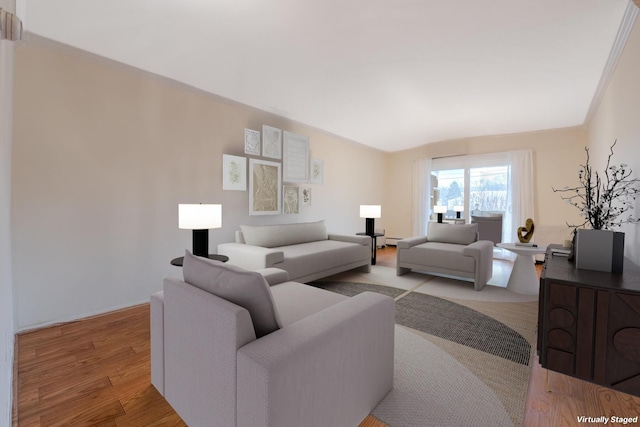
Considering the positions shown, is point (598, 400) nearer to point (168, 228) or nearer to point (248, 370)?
point (248, 370)

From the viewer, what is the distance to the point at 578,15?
223 cm

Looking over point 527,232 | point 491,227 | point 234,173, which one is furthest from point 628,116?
point 234,173

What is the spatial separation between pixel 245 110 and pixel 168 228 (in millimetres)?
1860

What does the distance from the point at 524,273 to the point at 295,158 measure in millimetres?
3474

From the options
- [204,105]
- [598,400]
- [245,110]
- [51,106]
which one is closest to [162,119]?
[204,105]

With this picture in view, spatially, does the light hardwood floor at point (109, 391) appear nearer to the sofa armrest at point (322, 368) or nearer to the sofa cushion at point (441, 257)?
the sofa armrest at point (322, 368)

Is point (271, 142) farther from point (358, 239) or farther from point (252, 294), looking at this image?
point (252, 294)

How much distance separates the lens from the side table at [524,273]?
329 cm

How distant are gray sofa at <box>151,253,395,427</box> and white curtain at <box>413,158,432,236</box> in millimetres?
5260

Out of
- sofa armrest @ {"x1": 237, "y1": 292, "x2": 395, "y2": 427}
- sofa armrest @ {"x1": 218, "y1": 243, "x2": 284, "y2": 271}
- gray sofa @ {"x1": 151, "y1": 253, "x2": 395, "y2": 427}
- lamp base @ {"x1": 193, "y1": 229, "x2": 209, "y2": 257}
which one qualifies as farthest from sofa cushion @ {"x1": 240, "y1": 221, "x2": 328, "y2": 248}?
sofa armrest @ {"x1": 237, "y1": 292, "x2": 395, "y2": 427}

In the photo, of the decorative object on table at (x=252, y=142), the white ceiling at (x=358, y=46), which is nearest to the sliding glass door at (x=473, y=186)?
the white ceiling at (x=358, y=46)

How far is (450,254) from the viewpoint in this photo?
364cm

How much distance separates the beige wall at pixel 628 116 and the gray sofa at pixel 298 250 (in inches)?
105

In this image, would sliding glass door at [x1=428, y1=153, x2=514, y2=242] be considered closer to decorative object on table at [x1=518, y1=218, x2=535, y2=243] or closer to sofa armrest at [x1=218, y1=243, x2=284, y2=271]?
decorative object on table at [x1=518, y1=218, x2=535, y2=243]
